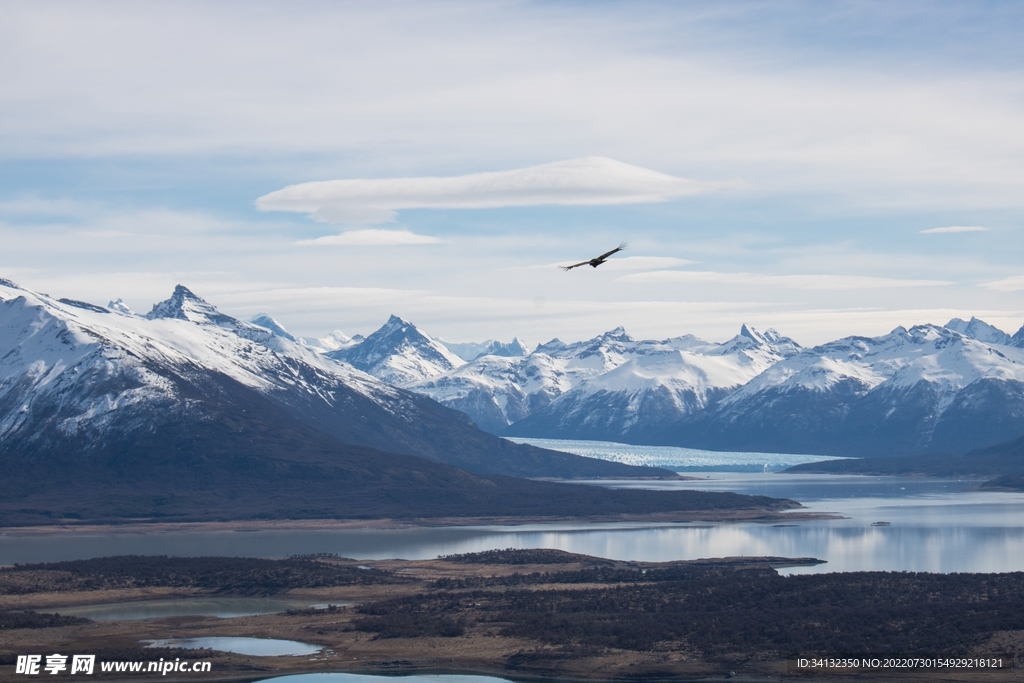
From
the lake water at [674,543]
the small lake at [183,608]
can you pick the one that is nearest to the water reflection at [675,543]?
the lake water at [674,543]

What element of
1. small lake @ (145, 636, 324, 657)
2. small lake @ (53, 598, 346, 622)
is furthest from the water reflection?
small lake @ (145, 636, 324, 657)

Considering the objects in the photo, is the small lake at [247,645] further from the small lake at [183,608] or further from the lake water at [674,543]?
the lake water at [674,543]

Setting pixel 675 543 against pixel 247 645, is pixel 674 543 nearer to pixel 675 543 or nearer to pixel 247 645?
pixel 675 543

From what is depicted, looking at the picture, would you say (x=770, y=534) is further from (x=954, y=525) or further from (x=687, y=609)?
(x=687, y=609)

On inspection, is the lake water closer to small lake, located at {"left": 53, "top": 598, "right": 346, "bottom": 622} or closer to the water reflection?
the water reflection

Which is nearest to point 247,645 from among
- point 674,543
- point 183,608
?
point 183,608

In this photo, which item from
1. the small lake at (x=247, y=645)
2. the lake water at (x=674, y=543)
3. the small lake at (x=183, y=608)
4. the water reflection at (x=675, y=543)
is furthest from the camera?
the water reflection at (x=675, y=543)

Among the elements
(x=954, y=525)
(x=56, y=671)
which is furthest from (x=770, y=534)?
(x=56, y=671)
